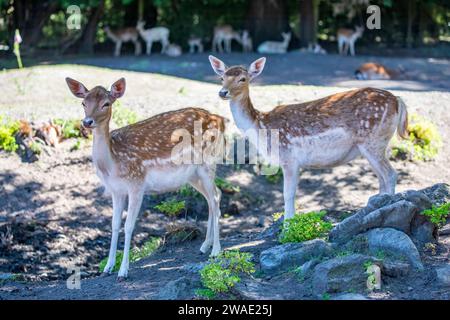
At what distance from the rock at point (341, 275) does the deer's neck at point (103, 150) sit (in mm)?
2879

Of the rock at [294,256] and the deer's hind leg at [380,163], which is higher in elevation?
the deer's hind leg at [380,163]

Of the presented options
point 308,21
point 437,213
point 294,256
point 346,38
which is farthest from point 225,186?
point 308,21

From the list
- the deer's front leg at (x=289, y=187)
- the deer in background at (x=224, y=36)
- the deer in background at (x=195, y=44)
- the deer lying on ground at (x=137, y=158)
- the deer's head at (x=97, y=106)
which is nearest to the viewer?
the deer's head at (x=97, y=106)

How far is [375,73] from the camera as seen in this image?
66.4 ft

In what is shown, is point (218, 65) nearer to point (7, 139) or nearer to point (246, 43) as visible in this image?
point (7, 139)

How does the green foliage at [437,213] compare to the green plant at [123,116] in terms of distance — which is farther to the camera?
the green plant at [123,116]

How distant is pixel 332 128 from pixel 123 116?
5.19 m

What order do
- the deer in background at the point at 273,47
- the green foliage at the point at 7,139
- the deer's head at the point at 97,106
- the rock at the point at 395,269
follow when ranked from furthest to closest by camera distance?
1. the deer in background at the point at 273,47
2. the green foliage at the point at 7,139
3. the deer's head at the point at 97,106
4. the rock at the point at 395,269

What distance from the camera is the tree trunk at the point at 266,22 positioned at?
88.1ft

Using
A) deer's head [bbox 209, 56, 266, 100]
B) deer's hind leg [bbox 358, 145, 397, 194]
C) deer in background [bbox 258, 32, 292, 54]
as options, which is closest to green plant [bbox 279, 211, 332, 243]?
deer's hind leg [bbox 358, 145, 397, 194]

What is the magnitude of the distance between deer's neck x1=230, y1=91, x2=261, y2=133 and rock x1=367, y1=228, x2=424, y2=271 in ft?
8.89

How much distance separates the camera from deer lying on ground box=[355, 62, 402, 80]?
1997 cm

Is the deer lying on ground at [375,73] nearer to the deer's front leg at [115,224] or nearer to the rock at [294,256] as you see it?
the deer's front leg at [115,224]

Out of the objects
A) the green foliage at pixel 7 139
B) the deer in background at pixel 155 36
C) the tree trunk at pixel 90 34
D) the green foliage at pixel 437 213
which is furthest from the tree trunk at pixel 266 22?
the green foliage at pixel 437 213
